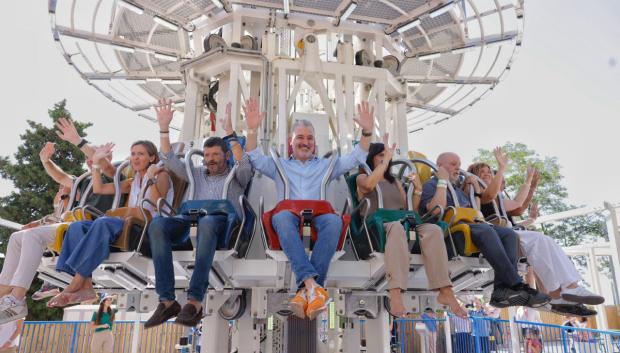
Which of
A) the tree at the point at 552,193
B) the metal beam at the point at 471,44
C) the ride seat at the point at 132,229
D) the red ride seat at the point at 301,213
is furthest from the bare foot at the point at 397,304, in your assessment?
the tree at the point at 552,193

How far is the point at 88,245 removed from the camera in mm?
3137

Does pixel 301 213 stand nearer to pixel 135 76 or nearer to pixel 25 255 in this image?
pixel 25 255

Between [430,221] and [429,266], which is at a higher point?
[430,221]

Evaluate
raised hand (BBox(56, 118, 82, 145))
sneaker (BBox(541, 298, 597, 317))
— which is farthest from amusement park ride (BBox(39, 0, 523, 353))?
raised hand (BBox(56, 118, 82, 145))

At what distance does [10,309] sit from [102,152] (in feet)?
5.23

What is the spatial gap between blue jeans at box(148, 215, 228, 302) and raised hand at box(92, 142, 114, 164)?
1378mm

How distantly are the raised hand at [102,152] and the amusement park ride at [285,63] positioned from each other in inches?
31.1

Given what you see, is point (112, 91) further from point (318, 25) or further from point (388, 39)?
point (388, 39)

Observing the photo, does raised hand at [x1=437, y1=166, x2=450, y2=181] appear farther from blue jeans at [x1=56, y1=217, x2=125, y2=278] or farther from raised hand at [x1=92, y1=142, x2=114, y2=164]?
raised hand at [x1=92, y1=142, x2=114, y2=164]

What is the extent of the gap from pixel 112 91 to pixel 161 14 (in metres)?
3.25

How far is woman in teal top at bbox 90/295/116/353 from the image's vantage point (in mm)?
8891

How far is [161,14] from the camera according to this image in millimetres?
6504

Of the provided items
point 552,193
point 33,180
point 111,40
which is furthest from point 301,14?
point 552,193

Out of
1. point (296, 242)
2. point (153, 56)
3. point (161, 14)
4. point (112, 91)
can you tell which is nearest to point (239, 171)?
point (296, 242)
